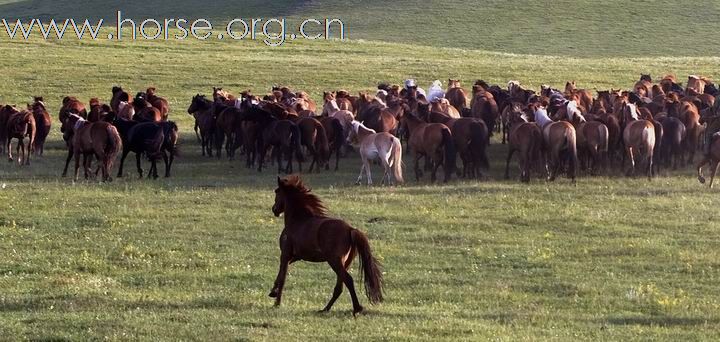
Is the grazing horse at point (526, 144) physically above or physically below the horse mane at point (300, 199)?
below

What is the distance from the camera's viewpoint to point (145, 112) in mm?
28141

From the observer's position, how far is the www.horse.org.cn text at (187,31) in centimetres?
6000

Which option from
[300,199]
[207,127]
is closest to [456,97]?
[207,127]

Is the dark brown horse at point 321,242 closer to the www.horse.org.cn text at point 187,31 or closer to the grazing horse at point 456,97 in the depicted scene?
the grazing horse at point 456,97

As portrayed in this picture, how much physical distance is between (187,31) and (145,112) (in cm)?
3862

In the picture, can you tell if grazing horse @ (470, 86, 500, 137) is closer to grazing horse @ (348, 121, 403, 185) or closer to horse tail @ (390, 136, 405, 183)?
grazing horse @ (348, 121, 403, 185)

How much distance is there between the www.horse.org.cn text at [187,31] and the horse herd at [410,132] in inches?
1189

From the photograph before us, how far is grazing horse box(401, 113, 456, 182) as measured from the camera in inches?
955

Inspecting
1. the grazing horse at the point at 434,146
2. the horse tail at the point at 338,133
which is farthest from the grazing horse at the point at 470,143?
the horse tail at the point at 338,133

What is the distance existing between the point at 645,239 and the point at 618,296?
157 inches

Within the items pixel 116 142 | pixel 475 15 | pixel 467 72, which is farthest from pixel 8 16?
pixel 116 142

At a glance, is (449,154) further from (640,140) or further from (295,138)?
(640,140)

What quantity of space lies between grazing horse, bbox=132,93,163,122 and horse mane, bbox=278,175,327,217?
1435 cm

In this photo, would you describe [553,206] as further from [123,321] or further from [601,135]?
[123,321]
